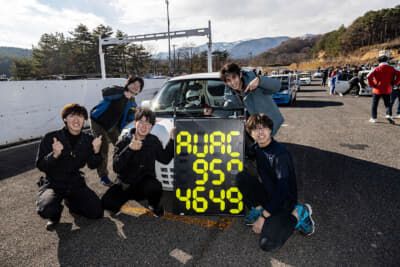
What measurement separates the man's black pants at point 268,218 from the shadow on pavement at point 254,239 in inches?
5.4

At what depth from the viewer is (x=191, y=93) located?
459 cm

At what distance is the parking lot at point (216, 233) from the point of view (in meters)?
2.39

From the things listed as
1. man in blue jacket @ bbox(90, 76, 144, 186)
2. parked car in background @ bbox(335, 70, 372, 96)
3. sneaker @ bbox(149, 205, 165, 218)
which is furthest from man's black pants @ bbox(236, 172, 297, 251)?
parked car in background @ bbox(335, 70, 372, 96)

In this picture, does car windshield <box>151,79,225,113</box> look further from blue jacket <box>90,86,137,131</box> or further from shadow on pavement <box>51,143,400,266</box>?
shadow on pavement <box>51,143,400,266</box>

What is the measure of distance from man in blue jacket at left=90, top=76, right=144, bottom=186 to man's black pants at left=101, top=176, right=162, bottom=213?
3.44ft

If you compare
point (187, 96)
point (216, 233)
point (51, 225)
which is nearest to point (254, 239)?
point (216, 233)

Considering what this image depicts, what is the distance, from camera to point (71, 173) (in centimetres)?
315

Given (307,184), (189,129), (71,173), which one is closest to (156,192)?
(189,129)

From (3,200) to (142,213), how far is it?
2.22 meters

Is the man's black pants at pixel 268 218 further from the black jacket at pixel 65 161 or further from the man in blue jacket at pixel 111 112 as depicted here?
the man in blue jacket at pixel 111 112

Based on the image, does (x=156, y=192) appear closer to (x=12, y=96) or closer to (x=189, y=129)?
(x=189, y=129)

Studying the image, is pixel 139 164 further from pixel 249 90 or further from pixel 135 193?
pixel 249 90

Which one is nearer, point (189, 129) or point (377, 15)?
point (189, 129)

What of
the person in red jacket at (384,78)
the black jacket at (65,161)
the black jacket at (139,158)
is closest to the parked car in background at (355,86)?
the person in red jacket at (384,78)
